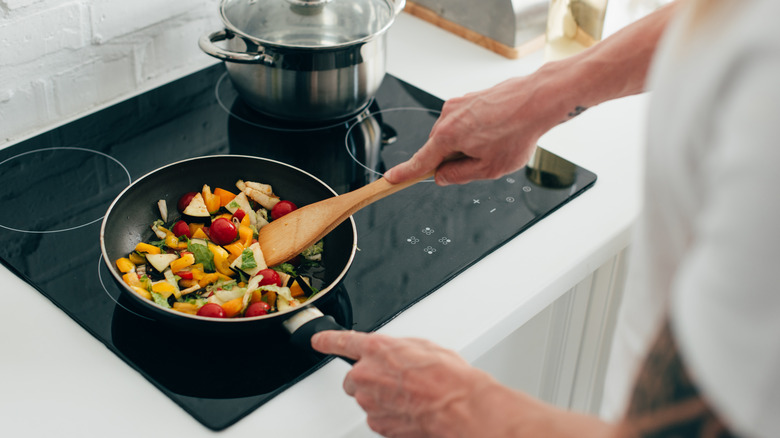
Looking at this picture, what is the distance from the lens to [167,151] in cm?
111

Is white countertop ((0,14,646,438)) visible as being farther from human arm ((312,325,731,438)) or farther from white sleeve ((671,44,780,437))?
white sleeve ((671,44,780,437))

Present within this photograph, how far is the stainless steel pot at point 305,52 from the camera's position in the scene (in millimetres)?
1056

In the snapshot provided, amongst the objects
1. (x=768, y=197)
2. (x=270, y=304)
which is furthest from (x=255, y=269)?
(x=768, y=197)

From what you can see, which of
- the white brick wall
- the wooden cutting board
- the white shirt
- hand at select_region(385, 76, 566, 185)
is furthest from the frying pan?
the wooden cutting board

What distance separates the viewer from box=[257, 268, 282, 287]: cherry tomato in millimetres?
844

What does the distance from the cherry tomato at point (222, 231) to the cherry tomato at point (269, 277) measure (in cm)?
8

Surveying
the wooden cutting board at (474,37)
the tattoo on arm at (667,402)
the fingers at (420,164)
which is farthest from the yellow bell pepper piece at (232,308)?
the wooden cutting board at (474,37)

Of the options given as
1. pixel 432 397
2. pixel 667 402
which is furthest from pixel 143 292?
pixel 667 402

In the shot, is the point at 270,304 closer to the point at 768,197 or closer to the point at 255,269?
the point at 255,269

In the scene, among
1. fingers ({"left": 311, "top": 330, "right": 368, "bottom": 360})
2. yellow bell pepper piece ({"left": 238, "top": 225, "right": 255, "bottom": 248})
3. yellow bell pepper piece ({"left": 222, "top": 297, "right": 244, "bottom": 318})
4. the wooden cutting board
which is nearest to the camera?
fingers ({"left": 311, "top": 330, "right": 368, "bottom": 360})

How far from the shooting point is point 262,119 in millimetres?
1196

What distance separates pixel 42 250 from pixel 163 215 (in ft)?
0.47

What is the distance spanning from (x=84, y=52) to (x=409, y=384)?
80 cm

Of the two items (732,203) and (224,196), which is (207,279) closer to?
(224,196)
